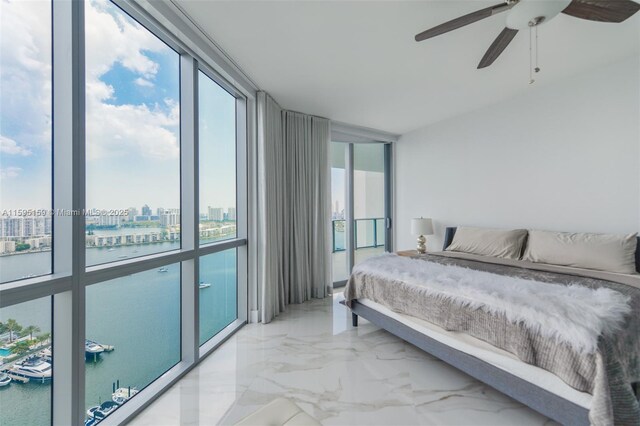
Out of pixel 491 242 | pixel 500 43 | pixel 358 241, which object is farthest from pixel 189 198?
pixel 491 242

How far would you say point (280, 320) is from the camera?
123 inches

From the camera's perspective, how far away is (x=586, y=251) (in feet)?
7.99

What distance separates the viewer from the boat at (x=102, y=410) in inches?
60.0

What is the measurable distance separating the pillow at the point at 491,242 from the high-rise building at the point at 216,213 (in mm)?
2822

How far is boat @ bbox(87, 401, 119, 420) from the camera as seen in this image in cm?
152

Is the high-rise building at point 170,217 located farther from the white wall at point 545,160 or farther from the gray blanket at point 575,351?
the white wall at point 545,160

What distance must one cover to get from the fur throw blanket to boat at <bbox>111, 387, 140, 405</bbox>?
2024 mm

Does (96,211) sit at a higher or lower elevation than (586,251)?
higher

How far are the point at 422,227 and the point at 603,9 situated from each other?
2.79 m

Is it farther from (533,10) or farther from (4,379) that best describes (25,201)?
(533,10)

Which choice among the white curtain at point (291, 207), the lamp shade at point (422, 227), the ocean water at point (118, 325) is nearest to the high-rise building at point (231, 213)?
the white curtain at point (291, 207)

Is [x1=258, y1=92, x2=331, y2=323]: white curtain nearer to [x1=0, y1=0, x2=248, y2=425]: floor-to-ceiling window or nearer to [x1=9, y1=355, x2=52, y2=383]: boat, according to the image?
[x1=0, y1=0, x2=248, y2=425]: floor-to-ceiling window

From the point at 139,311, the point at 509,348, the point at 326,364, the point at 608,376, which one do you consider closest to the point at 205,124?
the point at 139,311

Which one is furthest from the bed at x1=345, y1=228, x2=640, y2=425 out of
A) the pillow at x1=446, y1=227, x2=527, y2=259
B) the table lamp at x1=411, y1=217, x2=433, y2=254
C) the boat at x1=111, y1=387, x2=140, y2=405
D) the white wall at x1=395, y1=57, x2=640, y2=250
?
the boat at x1=111, y1=387, x2=140, y2=405
